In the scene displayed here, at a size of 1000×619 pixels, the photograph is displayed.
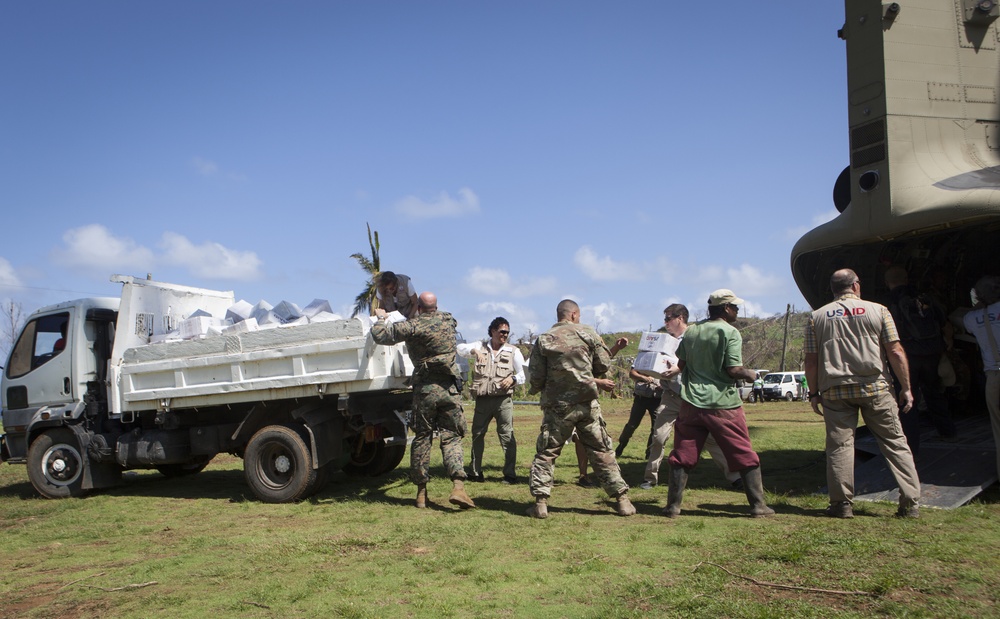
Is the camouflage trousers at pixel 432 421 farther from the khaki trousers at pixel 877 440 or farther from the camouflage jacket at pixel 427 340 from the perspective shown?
the khaki trousers at pixel 877 440

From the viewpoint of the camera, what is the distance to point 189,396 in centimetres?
857

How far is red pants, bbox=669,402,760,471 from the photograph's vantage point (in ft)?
20.5

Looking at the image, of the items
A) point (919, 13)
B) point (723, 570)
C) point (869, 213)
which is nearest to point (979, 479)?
point (869, 213)

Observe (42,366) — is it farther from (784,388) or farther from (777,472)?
(784,388)

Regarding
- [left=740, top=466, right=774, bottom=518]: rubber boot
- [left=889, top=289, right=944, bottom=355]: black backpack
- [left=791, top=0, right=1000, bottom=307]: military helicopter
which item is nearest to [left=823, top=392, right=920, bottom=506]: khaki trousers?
[left=740, top=466, right=774, bottom=518]: rubber boot

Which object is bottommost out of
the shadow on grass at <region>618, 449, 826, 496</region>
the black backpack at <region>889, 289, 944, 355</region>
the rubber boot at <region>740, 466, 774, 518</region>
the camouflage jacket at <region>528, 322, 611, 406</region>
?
the shadow on grass at <region>618, 449, 826, 496</region>

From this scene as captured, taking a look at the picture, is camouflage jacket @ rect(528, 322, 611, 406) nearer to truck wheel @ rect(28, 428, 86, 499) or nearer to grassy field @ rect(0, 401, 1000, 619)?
grassy field @ rect(0, 401, 1000, 619)

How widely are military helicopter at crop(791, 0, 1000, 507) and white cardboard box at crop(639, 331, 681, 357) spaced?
1.92 m

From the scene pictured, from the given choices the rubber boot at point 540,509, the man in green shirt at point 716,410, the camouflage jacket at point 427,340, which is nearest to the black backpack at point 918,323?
the man in green shirt at point 716,410

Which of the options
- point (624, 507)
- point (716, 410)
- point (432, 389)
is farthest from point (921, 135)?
point (432, 389)

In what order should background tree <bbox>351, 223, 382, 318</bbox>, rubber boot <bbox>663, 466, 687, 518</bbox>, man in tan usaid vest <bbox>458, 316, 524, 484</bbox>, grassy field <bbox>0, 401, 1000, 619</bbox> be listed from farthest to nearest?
background tree <bbox>351, 223, 382, 318</bbox> < man in tan usaid vest <bbox>458, 316, 524, 484</bbox> < rubber boot <bbox>663, 466, 687, 518</bbox> < grassy field <bbox>0, 401, 1000, 619</bbox>

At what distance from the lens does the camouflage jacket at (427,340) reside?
7238mm

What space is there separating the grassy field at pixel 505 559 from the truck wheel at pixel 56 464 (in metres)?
→ 0.98

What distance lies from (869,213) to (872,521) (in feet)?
10.4
